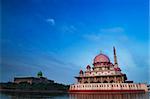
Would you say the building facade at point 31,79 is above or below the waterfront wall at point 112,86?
above

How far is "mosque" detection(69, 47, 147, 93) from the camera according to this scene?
1955 centimetres

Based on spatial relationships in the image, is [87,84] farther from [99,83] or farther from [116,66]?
[116,66]

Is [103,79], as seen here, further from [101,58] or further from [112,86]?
[101,58]

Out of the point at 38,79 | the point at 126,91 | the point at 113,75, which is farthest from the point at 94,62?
the point at 38,79

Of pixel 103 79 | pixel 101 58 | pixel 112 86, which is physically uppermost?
pixel 101 58

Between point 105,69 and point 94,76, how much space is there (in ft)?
4.75

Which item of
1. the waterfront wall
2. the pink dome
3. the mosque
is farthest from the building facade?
the pink dome

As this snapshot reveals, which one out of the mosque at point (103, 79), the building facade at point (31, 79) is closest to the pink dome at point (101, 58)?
the mosque at point (103, 79)

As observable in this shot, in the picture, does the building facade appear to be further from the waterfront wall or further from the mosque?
the waterfront wall

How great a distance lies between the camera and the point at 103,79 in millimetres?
21312

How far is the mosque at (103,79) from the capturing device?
64.1ft

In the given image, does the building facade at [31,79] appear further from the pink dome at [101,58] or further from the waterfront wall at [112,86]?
the pink dome at [101,58]

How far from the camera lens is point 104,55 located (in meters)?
23.7

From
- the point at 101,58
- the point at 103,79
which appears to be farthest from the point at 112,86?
the point at 101,58
